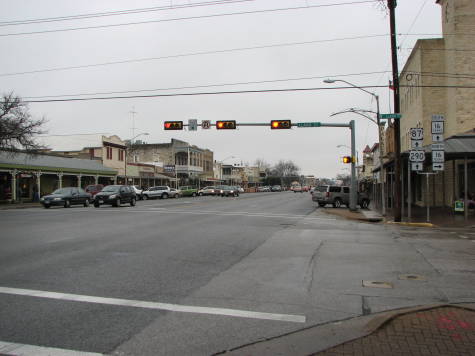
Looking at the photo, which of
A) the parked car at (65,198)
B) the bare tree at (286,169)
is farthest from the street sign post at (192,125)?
the bare tree at (286,169)

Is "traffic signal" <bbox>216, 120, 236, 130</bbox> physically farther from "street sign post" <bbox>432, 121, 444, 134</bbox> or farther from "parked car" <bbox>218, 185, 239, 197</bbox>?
"parked car" <bbox>218, 185, 239, 197</bbox>

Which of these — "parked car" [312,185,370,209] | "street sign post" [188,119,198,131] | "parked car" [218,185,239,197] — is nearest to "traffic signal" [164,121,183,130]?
"street sign post" [188,119,198,131]

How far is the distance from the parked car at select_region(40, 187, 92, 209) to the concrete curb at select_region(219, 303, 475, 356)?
2877cm

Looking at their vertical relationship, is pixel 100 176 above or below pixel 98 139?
below

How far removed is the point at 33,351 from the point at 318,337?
3.02 meters

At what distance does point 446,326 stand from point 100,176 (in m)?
51.0

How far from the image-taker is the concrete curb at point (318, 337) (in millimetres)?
4417

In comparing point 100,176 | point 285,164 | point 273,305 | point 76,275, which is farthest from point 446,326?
point 285,164

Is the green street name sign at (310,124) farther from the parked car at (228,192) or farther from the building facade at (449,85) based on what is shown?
the parked car at (228,192)

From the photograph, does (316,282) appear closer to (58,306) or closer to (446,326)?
(446,326)

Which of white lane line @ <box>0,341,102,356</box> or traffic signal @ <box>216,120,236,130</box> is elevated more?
traffic signal @ <box>216,120,236,130</box>

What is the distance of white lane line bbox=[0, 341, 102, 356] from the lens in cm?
431

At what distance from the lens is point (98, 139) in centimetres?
5706

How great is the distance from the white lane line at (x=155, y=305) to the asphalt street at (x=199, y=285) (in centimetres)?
1
